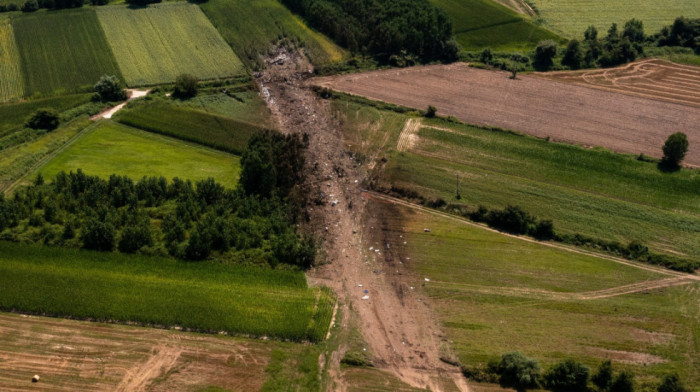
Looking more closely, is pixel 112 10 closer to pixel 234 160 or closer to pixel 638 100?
pixel 234 160

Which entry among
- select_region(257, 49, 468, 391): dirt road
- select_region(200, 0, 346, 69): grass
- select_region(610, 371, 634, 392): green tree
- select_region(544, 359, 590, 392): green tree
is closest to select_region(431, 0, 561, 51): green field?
select_region(200, 0, 346, 69): grass

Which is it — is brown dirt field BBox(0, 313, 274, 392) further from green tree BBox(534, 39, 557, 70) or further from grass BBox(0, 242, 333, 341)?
green tree BBox(534, 39, 557, 70)

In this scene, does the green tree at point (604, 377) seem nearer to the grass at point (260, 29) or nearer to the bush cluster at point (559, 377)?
the bush cluster at point (559, 377)

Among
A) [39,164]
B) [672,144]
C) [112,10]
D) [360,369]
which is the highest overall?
[112,10]

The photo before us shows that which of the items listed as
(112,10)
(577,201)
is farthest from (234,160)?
(112,10)

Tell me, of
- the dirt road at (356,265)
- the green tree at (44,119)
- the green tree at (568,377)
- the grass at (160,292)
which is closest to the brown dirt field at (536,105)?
the dirt road at (356,265)

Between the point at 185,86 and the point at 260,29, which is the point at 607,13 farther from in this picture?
the point at 185,86

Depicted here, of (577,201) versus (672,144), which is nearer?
(577,201)
